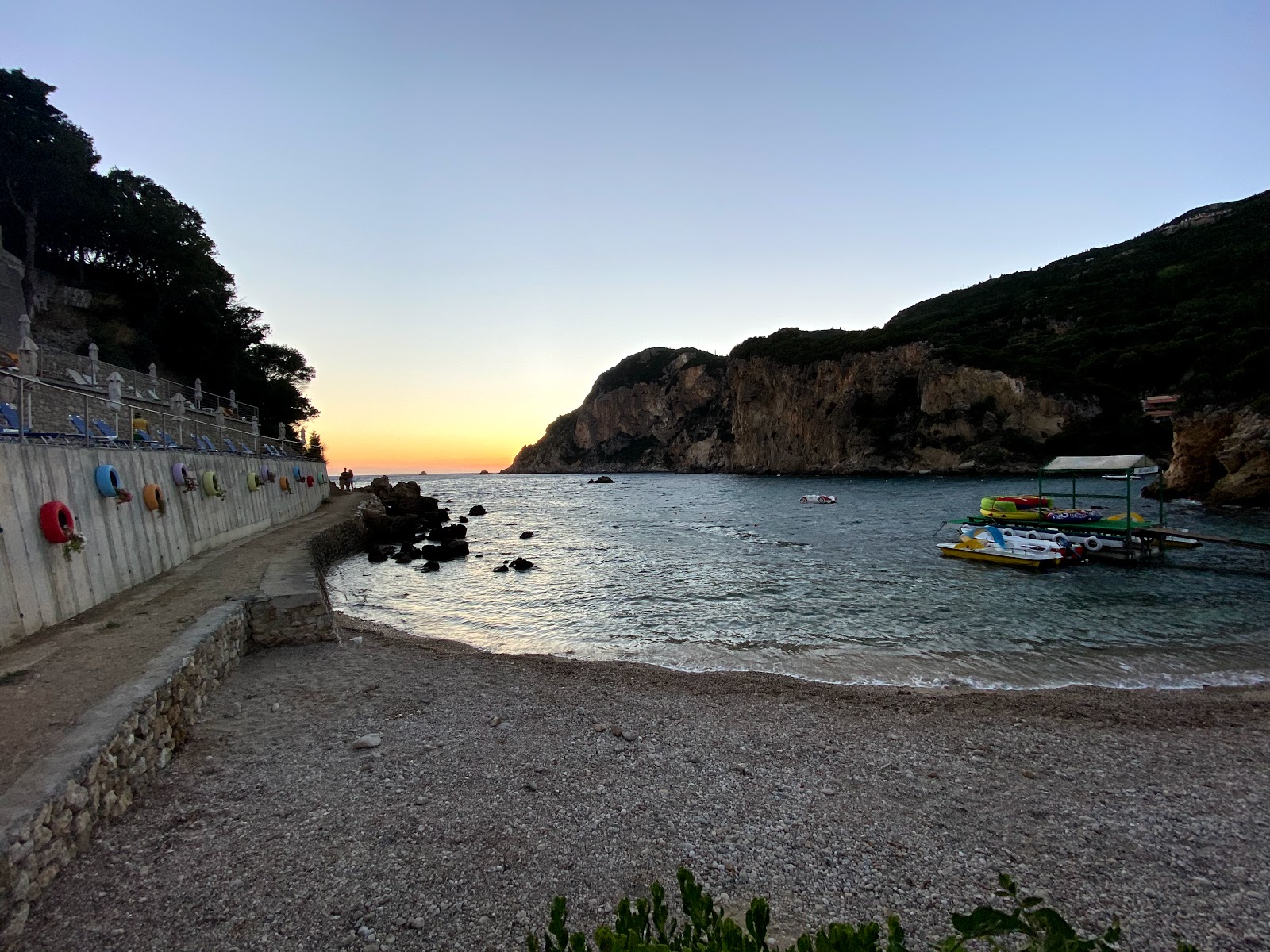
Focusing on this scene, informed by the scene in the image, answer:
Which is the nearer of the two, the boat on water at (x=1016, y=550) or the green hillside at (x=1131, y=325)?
the boat on water at (x=1016, y=550)

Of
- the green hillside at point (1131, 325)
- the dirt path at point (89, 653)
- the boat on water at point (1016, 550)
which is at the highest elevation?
the green hillside at point (1131, 325)

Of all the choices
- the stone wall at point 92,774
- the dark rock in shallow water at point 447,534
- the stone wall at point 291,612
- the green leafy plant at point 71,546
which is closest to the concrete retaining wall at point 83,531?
the green leafy plant at point 71,546

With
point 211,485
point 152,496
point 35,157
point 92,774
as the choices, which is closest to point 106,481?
point 152,496

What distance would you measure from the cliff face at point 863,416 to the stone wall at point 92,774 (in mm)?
86439

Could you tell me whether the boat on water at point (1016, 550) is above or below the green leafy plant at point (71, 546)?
below

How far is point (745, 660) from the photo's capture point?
33.7 feet

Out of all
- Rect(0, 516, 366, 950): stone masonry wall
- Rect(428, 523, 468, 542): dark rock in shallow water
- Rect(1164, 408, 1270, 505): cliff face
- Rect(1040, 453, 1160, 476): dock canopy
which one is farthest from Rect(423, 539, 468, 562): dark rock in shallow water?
Rect(1164, 408, 1270, 505): cliff face

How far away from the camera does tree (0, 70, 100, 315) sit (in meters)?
29.3

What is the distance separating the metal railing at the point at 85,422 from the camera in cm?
722

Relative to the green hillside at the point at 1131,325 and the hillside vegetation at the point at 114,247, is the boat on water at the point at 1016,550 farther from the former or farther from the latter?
the hillside vegetation at the point at 114,247

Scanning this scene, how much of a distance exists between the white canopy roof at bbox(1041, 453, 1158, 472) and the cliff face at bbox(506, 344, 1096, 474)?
2383 inches

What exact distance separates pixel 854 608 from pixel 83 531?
14867mm

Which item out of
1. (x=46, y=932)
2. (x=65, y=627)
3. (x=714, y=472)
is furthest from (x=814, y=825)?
(x=714, y=472)

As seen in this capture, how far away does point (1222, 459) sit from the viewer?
1271 inches
